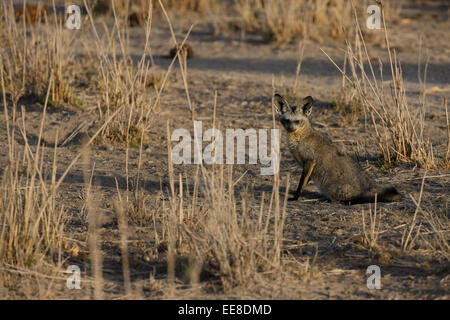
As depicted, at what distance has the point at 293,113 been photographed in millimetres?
6254

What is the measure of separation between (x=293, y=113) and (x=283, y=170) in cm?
106

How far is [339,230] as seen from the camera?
5.34 m

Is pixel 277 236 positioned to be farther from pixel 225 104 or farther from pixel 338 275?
pixel 225 104

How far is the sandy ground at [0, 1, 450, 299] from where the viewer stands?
4480mm

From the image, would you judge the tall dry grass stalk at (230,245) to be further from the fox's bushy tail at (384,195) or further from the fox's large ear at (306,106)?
the fox's large ear at (306,106)

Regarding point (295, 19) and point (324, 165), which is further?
point (295, 19)

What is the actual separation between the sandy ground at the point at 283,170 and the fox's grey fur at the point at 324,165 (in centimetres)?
17

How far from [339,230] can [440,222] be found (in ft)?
2.59

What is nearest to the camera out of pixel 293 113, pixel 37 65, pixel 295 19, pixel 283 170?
pixel 293 113

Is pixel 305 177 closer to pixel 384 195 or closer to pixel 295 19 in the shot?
pixel 384 195

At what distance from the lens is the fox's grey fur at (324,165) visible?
605 centimetres

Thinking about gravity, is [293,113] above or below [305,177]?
above

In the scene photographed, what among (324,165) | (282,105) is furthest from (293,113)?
(324,165)
